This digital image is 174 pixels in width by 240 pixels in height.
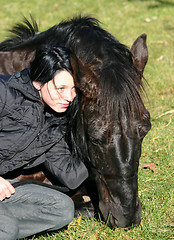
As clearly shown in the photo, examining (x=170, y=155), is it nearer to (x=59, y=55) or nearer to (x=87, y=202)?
(x=87, y=202)

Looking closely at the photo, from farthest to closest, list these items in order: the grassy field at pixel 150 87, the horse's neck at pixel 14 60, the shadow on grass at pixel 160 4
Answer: the shadow on grass at pixel 160 4 → the horse's neck at pixel 14 60 → the grassy field at pixel 150 87

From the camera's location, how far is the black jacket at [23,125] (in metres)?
2.76

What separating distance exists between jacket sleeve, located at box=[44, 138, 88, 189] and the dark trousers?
176 millimetres

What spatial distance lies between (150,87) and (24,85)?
201cm

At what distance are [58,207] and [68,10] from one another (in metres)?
7.90

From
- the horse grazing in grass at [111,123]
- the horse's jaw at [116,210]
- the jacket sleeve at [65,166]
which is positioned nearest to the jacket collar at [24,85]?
the horse grazing in grass at [111,123]

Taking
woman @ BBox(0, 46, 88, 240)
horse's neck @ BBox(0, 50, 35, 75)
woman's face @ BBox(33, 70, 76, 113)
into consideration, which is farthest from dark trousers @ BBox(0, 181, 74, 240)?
horse's neck @ BBox(0, 50, 35, 75)

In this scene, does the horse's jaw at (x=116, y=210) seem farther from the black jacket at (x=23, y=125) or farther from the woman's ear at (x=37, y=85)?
the woman's ear at (x=37, y=85)

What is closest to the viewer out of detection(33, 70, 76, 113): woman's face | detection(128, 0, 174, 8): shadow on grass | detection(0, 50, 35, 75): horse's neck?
detection(33, 70, 76, 113): woman's face

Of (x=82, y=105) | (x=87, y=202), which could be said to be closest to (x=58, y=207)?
Answer: (x=87, y=202)

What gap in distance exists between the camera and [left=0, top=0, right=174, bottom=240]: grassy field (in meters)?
2.98

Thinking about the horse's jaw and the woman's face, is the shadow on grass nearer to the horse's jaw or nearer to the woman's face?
the woman's face

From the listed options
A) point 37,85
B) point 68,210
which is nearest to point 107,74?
point 37,85

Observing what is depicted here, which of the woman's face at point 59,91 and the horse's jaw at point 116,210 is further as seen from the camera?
A: the woman's face at point 59,91
